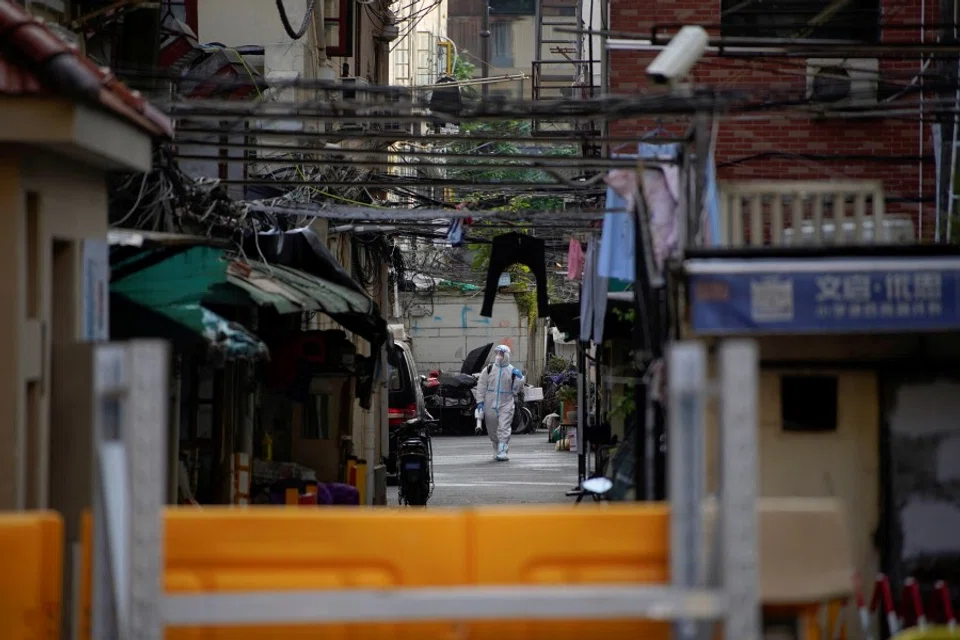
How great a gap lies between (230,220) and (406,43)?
111ft

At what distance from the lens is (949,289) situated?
29.7ft

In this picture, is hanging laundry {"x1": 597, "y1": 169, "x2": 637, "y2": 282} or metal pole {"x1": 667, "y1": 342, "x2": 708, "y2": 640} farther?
hanging laundry {"x1": 597, "y1": 169, "x2": 637, "y2": 282}

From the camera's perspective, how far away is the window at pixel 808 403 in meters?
9.83

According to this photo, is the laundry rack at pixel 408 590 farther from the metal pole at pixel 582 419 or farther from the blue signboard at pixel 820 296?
the metal pole at pixel 582 419

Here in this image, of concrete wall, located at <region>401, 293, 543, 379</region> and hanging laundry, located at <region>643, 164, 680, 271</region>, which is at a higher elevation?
hanging laundry, located at <region>643, 164, 680, 271</region>

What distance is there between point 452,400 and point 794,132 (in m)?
21.3

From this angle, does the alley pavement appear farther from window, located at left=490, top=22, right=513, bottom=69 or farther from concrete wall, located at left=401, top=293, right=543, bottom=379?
window, located at left=490, top=22, right=513, bottom=69

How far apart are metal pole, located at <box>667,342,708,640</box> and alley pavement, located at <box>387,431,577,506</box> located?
50.2 ft

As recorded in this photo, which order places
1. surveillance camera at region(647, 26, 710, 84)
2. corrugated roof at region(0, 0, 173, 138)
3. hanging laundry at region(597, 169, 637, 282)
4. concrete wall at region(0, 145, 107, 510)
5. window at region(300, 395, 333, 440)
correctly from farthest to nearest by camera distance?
window at region(300, 395, 333, 440) → hanging laundry at region(597, 169, 637, 282) → surveillance camera at region(647, 26, 710, 84) → concrete wall at region(0, 145, 107, 510) → corrugated roof at region(0, 0, 173, 138)

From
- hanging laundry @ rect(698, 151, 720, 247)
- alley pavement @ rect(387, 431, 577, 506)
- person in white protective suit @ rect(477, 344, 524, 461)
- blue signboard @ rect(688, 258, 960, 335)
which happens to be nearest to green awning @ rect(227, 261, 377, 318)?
hanging laundry @ rect(698, 151, 720, 247)

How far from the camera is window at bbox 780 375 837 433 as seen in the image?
32.2 feet

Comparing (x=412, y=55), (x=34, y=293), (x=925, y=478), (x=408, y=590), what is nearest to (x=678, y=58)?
(x=925, y=478)

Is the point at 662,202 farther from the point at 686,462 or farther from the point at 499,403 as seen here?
the point at 499,403

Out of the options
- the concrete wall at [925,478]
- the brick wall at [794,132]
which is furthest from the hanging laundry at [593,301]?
the concrete wall at [925,478]
